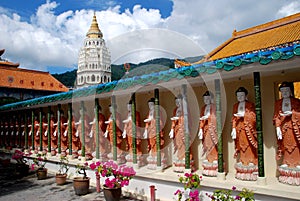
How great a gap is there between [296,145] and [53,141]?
29.0 ft

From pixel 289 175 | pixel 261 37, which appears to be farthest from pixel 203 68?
pixel 261 37

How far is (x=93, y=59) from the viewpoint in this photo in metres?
31.6

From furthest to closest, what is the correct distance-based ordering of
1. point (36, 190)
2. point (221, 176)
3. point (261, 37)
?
point (261, 37), point (36, 190), point (221, 176)

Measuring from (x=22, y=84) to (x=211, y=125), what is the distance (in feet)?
82.4

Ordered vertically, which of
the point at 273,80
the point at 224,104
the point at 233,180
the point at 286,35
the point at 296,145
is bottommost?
the point at 233,180

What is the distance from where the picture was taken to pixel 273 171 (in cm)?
558

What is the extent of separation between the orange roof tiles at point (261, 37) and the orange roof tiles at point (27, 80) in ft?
62.9

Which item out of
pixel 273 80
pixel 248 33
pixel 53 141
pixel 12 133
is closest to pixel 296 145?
pixel 273 80

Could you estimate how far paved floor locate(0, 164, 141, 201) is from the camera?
6879 millimetres

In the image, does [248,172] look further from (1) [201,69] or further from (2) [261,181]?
(1) [201,69]

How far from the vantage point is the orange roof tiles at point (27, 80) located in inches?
1040

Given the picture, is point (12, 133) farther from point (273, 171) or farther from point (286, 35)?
point (286, 35)

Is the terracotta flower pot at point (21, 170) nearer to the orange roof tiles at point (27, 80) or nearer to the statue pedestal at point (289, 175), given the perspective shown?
the statue pedestal at point (289, 175)

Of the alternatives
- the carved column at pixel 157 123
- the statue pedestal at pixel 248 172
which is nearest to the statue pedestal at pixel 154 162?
the carved column at pixel 157 123
